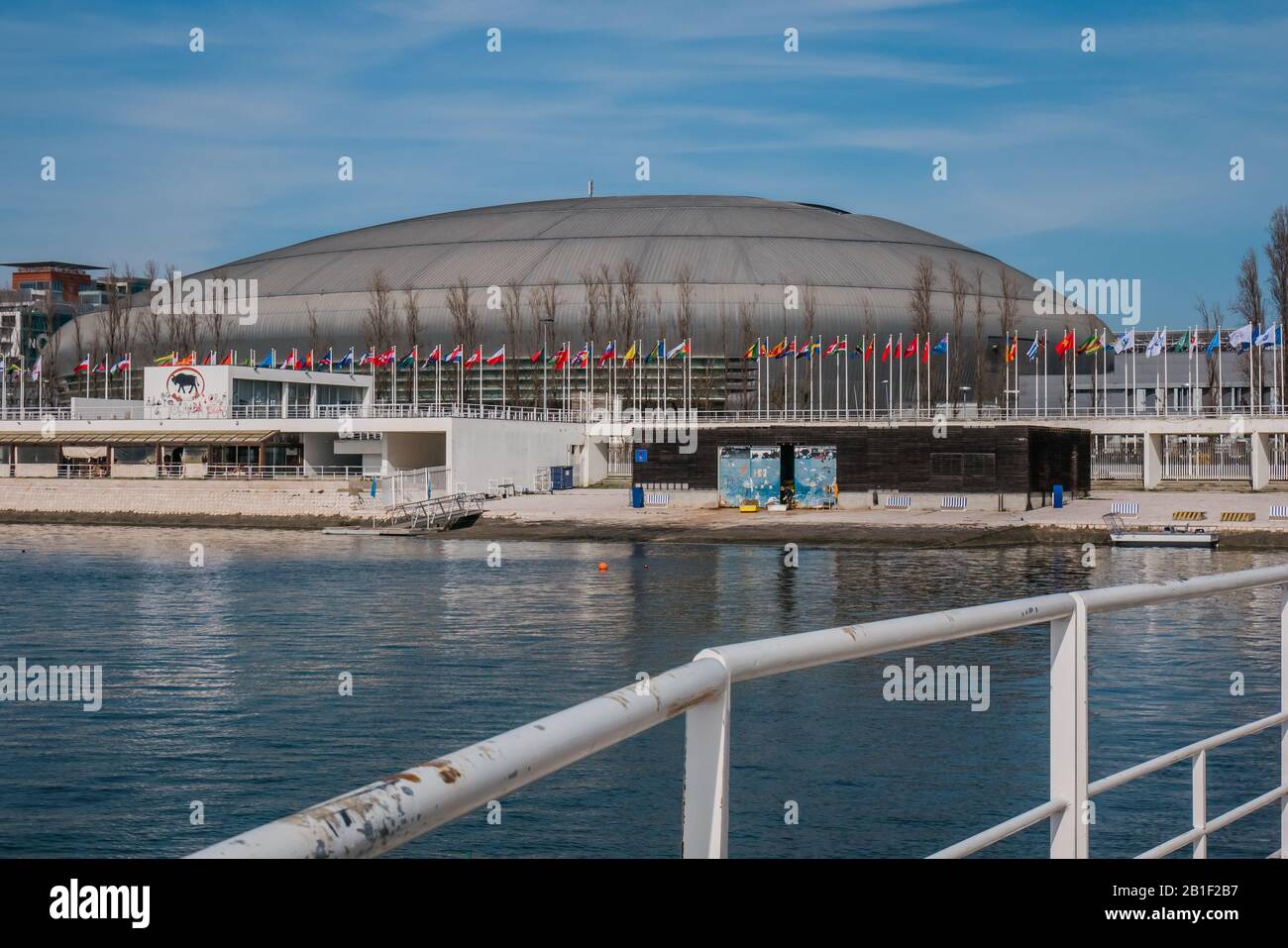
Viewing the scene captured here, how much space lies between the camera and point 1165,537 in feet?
179

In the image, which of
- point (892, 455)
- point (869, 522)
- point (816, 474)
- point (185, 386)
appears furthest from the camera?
point (185, 386)

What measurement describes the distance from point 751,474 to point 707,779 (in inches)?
2546

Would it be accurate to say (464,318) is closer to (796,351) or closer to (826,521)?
(796,351)

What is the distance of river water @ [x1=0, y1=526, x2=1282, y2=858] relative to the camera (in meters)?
16.3

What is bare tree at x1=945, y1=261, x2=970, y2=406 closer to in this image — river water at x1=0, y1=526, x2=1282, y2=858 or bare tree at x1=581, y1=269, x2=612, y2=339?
bare tree at x1=581, y1=269, x2=612, y2=339

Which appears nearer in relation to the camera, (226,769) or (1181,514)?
(226,769)

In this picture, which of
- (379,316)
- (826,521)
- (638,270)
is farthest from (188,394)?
(638,270)

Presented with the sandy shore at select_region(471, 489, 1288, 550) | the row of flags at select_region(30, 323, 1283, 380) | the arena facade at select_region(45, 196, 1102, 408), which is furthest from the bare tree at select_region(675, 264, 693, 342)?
the sandy shore at select_region(471, 489, 1288, 550)

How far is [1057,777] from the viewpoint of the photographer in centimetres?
435

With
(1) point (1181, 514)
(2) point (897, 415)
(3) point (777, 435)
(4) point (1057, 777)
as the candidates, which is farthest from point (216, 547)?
(4) point (1057, 777)

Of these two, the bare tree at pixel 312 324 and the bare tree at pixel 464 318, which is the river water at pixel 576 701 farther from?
the bare tree at pixel 312 324

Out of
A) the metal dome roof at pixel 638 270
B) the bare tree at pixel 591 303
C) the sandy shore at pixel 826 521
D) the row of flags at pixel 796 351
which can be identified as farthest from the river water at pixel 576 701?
the metal dome roof at pixel 638 270
